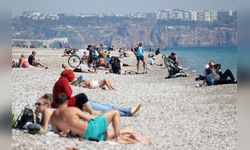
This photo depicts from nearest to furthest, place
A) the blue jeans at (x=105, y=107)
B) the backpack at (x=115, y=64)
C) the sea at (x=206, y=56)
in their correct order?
the sea at (x=206, y=56), the blue jeans at (x=105, y=107), the backpack at (x=115, y=64)

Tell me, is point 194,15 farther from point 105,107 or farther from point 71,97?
point 71,97

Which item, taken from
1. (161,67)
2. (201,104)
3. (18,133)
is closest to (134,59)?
(161,67)

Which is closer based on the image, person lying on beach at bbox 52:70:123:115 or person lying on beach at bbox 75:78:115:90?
person lying on beach at bbox 52:70:123:115

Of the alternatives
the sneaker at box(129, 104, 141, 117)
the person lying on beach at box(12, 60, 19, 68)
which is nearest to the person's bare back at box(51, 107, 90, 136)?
the sneaker at box(129, 104, 141, 117)

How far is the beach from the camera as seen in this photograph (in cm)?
505

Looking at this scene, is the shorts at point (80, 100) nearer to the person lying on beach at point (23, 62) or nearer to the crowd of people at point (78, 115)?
the crowd of people at point (78, 115)

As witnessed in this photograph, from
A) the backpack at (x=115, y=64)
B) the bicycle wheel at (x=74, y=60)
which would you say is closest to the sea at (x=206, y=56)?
the backpack at (x=115, y=64)

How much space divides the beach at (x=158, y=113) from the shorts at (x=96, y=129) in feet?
0.15

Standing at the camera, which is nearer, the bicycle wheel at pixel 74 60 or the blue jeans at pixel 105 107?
the blue jeans at pixel 105 107

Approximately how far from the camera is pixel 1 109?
497 cm

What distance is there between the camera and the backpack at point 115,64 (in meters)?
5.86

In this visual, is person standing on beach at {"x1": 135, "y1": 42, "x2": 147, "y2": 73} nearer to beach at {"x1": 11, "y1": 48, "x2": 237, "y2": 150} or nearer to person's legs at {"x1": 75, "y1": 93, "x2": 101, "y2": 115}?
beach at {"x1": 11, "y1": 48, "x2": 237, "y2": 150}

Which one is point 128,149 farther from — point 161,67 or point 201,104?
point 161,67

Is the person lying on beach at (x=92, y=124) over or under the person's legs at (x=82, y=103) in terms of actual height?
under
